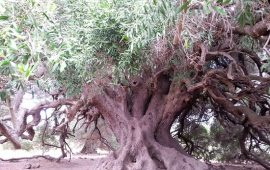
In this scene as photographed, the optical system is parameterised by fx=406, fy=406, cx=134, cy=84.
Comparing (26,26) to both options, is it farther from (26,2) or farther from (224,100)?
(224,100)

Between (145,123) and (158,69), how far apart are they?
1582 millimetres

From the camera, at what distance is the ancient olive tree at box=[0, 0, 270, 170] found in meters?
3.60

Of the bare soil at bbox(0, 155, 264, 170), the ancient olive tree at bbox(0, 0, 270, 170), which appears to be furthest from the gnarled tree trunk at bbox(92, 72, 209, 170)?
the bare soil at bbox(0, 155, 264, 170)

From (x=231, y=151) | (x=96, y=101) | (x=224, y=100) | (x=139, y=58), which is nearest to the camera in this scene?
(x=139, y=58)

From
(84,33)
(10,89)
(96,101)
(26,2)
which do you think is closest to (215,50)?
(96,101)

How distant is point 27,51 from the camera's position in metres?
2.58

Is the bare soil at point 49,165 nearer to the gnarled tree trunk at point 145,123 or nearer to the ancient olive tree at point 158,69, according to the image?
the ancient olive tree at point 158,69

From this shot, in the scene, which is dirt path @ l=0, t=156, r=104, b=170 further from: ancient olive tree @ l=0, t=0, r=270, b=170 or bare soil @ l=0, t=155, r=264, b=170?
ancient olive tree @ l=0, t=0, r=270, b=170

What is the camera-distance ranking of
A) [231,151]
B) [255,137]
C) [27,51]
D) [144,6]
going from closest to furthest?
[27,51], [144,6], [255,137], [231,151]

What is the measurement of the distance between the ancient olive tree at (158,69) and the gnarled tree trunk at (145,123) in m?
0.02

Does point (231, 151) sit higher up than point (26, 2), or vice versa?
point (26, 2)

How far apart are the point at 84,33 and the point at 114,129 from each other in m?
4.64

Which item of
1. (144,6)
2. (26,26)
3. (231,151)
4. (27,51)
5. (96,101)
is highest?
(144,6)

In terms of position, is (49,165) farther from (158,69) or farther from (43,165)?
(158,69)
